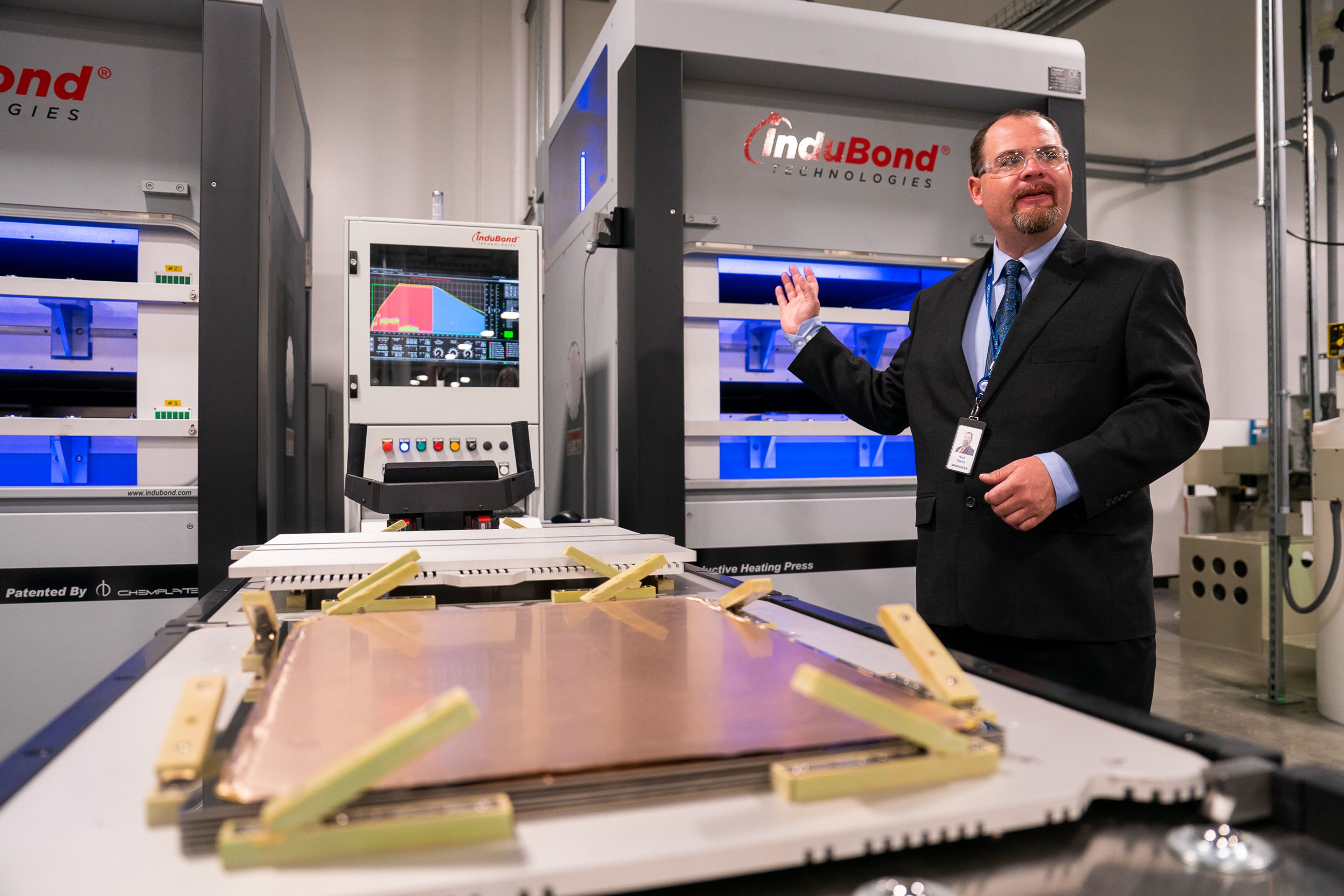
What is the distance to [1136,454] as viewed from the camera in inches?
53.1

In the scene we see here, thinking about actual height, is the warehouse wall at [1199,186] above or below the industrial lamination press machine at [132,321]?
above

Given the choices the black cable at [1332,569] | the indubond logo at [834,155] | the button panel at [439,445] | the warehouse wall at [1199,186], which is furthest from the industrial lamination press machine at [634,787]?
the warehouse wall at [1199,186]

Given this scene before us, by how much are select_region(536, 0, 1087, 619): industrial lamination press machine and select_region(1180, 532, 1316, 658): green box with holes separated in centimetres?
265

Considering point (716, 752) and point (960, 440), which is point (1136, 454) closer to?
point (960, 440)

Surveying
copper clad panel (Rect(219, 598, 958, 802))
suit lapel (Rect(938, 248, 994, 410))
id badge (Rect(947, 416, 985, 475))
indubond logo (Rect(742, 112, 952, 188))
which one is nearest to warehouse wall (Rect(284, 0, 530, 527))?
indubond logo (Rect(742, 112, 952, 188))

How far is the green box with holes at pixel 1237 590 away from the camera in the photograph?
14.4ft

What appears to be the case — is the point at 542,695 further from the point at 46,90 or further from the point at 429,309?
the point at 46,90

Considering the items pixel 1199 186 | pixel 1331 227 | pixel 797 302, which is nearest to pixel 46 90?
pixel 797 302

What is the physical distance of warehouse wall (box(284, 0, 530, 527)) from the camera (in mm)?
4453

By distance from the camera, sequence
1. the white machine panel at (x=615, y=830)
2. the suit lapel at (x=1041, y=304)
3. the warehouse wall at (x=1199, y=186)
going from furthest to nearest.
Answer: the warehouse wall at (x=1199, y=186) → the suit lapel at (x=1041, y=304) → the white machine panel at (x=615, y=830)

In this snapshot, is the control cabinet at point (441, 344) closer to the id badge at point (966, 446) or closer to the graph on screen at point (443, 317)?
the graph on screen at point (443, 317)

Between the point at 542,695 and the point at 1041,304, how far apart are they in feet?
3.93

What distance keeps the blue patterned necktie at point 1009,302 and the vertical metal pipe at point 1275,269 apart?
8.40 feet

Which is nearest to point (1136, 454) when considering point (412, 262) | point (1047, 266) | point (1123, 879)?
point (1047, 266)
